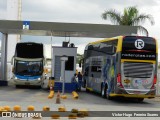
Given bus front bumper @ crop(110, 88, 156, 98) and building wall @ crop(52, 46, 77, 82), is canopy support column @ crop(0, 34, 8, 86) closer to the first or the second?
building wall @ crop(52, 46, 77, 82)

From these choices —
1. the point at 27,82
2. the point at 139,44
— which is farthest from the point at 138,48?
the point at 27,82

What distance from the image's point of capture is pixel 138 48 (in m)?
26.4

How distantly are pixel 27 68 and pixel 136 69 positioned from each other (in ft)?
43.5

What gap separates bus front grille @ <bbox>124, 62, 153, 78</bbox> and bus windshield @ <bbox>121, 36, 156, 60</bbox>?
14.9 inches


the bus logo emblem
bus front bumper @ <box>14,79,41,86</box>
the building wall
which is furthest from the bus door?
bus front bumper @ <box>14,79,41,86</box>

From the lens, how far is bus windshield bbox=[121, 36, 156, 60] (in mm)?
26141

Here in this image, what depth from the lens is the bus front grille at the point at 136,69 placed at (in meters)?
26.3

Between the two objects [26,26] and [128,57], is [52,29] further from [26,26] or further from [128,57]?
[128,57]

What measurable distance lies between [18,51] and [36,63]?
1.68 metres

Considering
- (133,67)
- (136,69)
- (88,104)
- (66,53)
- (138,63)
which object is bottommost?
(88,104)

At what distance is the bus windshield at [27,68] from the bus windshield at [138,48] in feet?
42.0

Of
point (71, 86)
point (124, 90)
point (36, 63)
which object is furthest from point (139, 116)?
point (36, 63)

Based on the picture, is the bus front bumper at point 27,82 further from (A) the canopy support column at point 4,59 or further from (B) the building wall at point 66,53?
(A) the canopy support column at point 4,59

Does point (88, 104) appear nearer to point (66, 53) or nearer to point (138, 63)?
point (138, 63)
